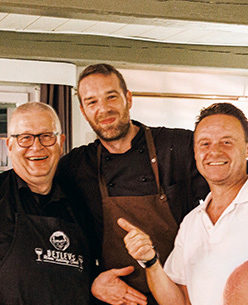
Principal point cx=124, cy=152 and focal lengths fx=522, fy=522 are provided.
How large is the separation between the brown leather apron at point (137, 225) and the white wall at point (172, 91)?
3.73 m

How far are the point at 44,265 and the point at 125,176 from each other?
68 cm

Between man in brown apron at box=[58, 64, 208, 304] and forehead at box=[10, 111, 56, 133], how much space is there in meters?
0.32

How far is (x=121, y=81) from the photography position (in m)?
2.72

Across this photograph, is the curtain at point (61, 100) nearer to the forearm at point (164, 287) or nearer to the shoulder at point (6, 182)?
the shoulder at point (6, 182)

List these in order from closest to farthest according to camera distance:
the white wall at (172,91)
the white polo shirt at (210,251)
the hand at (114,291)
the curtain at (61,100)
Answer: the white polo shirt at (210,251) < the hand at (114,291) < the curtain at (61,100) < the white wall at (172,91)

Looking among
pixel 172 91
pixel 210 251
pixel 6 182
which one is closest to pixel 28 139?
pixel 6 182

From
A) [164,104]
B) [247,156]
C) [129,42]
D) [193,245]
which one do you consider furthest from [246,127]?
[164,104]

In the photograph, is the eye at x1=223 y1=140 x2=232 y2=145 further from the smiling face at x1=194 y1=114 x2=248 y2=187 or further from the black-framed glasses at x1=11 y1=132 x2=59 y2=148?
the black-framed glasses at x1=11 y1=132 x2=59 y2=148

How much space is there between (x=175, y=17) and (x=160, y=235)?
123 centimetres

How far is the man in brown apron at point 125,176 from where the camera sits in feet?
8.25

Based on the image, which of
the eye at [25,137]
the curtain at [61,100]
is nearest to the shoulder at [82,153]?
the eye at [25,137]

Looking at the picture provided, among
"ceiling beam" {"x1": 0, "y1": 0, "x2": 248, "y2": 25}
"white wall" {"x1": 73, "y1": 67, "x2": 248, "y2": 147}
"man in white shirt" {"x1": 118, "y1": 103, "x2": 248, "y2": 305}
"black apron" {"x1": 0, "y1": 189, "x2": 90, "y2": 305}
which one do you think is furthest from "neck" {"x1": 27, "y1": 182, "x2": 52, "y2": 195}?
→ "white wall" {"x1": 73, "y1": 67, "x2": 248, "y2": 147}

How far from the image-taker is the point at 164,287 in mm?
1996

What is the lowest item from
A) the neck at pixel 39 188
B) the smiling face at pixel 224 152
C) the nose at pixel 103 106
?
the neck at pixel 39 188
